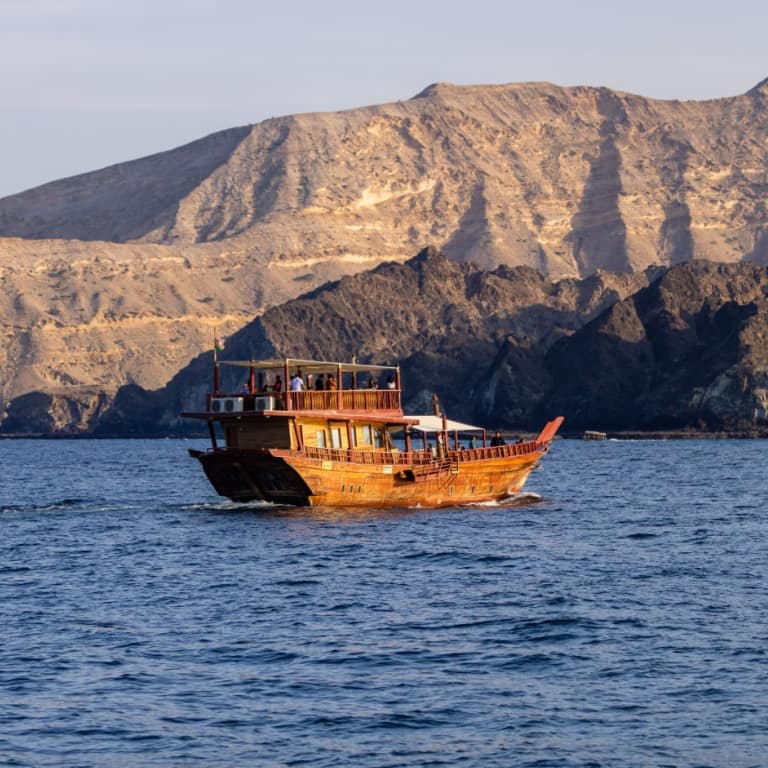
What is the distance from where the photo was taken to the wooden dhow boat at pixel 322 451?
6812 cm

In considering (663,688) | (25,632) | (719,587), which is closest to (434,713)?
(663,688)

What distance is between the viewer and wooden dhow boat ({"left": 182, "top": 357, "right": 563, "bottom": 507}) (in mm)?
68125

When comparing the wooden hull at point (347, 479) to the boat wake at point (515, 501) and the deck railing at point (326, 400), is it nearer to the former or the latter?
the boat wake at point (515, 501)

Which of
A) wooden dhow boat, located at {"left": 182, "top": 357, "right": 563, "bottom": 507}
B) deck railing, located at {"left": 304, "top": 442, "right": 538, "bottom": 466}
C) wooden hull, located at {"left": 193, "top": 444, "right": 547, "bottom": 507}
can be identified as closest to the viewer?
wooden hull, located at {"left": 193, "top": 444, "right": 547, "bottom": 507}

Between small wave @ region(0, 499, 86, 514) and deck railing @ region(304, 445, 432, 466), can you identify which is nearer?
Result: deck railing @ region(304, 445, 432, 466)

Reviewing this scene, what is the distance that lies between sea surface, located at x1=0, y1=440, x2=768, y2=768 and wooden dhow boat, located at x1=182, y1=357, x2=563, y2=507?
140 cm

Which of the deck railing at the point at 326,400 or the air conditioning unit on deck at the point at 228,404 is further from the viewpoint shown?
the air conditioning unit on deck at the point at 228,404

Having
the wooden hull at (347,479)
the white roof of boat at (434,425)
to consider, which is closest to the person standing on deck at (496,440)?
the white roof of boat at (434,425)

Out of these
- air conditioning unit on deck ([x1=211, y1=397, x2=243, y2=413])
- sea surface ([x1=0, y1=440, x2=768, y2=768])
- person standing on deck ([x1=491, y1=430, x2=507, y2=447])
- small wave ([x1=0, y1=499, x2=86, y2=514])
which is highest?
air conditioning unit on deck ([x1=211, y1=397, x2=243, y2=413])

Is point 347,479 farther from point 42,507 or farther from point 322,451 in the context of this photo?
point 42,507

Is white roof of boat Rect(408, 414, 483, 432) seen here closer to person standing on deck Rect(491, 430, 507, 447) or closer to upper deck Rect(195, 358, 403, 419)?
person standing on deck Rect(491, 430, 507, 447)

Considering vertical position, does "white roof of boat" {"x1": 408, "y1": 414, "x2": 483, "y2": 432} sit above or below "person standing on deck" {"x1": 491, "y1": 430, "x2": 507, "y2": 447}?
above

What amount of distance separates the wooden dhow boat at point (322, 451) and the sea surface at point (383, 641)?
1.40 meters

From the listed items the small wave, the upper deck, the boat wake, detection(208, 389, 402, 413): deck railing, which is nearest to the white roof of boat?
the upper deck
